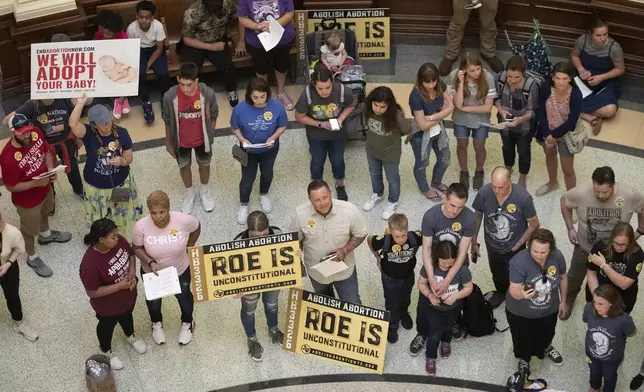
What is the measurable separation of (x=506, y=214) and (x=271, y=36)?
3563mm

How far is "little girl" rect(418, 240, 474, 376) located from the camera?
6.69 metres

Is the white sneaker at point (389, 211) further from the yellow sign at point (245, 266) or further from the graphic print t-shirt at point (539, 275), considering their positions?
the graphic print t-shirt at point (539, 275)

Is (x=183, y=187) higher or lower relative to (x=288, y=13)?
lower

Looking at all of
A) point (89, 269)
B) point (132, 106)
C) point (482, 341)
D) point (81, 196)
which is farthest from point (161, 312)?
point (132, 106)

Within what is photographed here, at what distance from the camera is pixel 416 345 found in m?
7.42

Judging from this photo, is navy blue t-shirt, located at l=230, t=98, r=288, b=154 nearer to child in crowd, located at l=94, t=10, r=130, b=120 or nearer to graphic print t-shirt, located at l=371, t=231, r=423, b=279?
graphic print t-shirt, located at l=371, t=231, r=423, b=279

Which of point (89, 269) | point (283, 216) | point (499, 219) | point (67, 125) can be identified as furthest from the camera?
point (283, 216)

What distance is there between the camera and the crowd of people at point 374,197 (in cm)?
677

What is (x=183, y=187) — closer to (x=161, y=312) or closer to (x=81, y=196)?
(x=81, y=196)

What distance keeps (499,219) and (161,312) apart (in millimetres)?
2741

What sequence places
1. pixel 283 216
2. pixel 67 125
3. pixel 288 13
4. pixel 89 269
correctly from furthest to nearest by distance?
pixel 288 13, pixel 283 216, pixel 67 125, pixel 89 269

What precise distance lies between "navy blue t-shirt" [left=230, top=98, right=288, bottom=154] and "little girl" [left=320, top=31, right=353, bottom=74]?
4.02 feet

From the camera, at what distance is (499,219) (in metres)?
7.25

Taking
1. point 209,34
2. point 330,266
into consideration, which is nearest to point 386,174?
point 330,266
